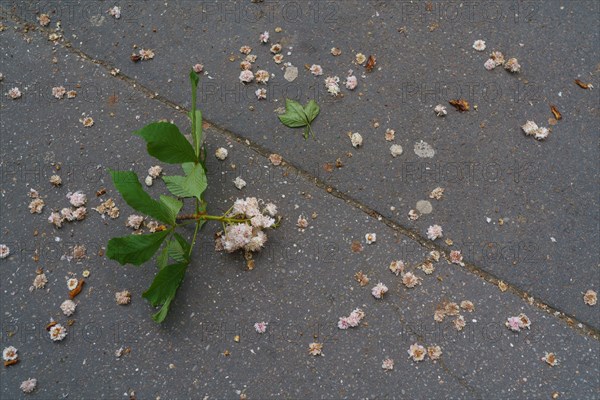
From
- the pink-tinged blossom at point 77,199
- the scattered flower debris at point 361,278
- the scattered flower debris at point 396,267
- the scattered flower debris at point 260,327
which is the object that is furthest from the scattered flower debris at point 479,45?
the pink-tinged blossom at point 77,199

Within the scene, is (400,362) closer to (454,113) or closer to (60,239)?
(454,113)

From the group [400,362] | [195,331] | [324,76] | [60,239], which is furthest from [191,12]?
[400,362]

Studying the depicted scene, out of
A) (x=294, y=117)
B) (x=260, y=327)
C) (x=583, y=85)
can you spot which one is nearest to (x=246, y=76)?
(x=294, y=117)

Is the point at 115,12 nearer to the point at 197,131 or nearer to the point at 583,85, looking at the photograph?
the point at 197,131

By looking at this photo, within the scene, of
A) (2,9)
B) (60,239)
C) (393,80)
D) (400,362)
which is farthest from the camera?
(2,9)

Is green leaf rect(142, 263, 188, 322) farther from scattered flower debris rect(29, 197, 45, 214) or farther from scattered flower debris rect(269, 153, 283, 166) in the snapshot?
scattered flower debris rect(29, 197, 45, 214)

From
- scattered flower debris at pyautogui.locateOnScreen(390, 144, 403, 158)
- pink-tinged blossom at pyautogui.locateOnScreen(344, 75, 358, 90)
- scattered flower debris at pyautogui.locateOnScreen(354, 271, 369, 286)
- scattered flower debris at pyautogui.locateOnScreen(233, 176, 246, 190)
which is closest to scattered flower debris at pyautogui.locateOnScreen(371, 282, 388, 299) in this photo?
scattered flower debris at pyautogui.locateOnScreen(354, 271, 369, 286)
